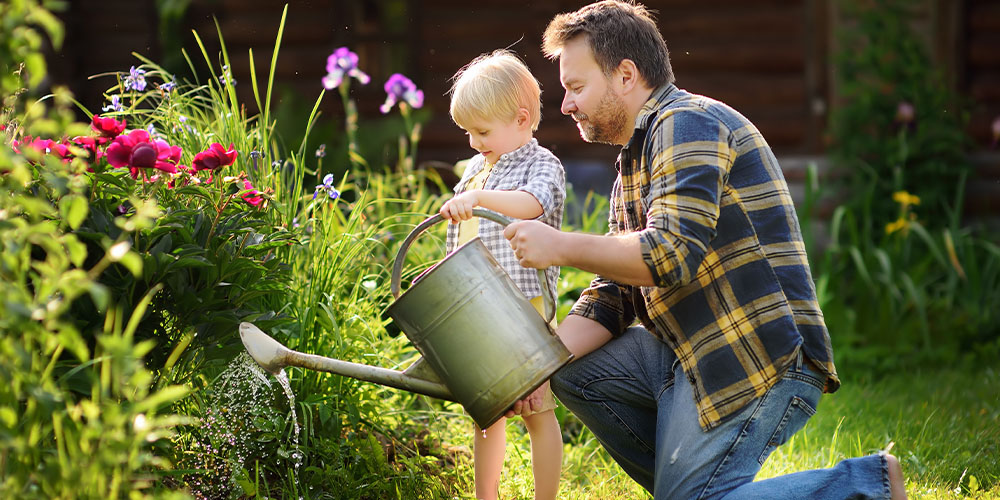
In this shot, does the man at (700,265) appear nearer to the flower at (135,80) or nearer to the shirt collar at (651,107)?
the shirt collar at (651,107)

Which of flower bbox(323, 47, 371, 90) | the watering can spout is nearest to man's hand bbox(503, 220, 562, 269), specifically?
the watering can spout

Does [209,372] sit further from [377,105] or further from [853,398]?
[377,105]

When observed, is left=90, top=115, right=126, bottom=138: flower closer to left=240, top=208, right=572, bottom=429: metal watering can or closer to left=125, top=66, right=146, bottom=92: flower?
left=125, top=66, right=146, bottom=92: flower

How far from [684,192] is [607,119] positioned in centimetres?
32

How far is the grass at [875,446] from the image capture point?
252cm

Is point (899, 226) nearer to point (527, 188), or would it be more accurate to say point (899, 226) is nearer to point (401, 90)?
point (401, 90)

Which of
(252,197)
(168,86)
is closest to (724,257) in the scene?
(252,197)

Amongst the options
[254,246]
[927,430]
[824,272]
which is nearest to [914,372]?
[824,272]

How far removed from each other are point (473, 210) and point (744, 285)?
564 millimetres

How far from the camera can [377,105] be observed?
6734mm

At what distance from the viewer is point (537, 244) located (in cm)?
179

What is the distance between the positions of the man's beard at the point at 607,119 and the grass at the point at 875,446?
0.97 m

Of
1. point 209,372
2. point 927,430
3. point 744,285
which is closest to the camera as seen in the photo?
point 744,285

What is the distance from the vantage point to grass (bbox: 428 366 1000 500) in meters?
2.52
